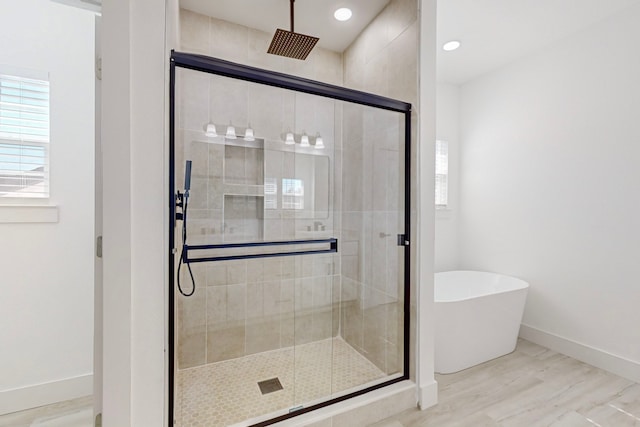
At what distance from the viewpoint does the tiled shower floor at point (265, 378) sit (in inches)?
66.2

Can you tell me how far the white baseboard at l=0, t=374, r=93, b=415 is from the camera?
1770 millimetres

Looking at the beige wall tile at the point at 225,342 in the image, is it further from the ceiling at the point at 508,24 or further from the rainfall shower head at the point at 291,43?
the ceiling at the point at 508,24

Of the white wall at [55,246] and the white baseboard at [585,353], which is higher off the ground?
the white wall at [55,246]

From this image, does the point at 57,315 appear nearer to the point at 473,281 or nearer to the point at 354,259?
the point at 354,259

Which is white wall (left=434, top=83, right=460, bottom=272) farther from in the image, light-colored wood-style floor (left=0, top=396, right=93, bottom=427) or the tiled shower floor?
light-colored wood-style floor (left=0, top=396, right=93, bottom=427)

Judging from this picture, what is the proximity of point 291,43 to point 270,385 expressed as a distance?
7.86ft

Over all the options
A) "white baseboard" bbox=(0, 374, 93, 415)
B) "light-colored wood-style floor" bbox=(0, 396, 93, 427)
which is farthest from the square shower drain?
"white baseboard" bbox=(0, 374, 93, 415)

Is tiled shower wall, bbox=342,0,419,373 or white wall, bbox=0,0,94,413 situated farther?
Answer: tiled shower wall, bbox=342,0,419,373

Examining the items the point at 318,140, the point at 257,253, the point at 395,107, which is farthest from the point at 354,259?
the point at 395,107

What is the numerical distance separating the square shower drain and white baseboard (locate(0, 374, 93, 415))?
115cm

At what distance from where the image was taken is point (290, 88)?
164 centimetres

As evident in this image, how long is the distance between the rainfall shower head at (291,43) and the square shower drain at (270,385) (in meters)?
2.33

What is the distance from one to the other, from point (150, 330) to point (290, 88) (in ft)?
4.54

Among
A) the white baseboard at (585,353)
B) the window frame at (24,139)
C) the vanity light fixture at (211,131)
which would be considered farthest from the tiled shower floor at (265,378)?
the white baseboard at (585,353)
